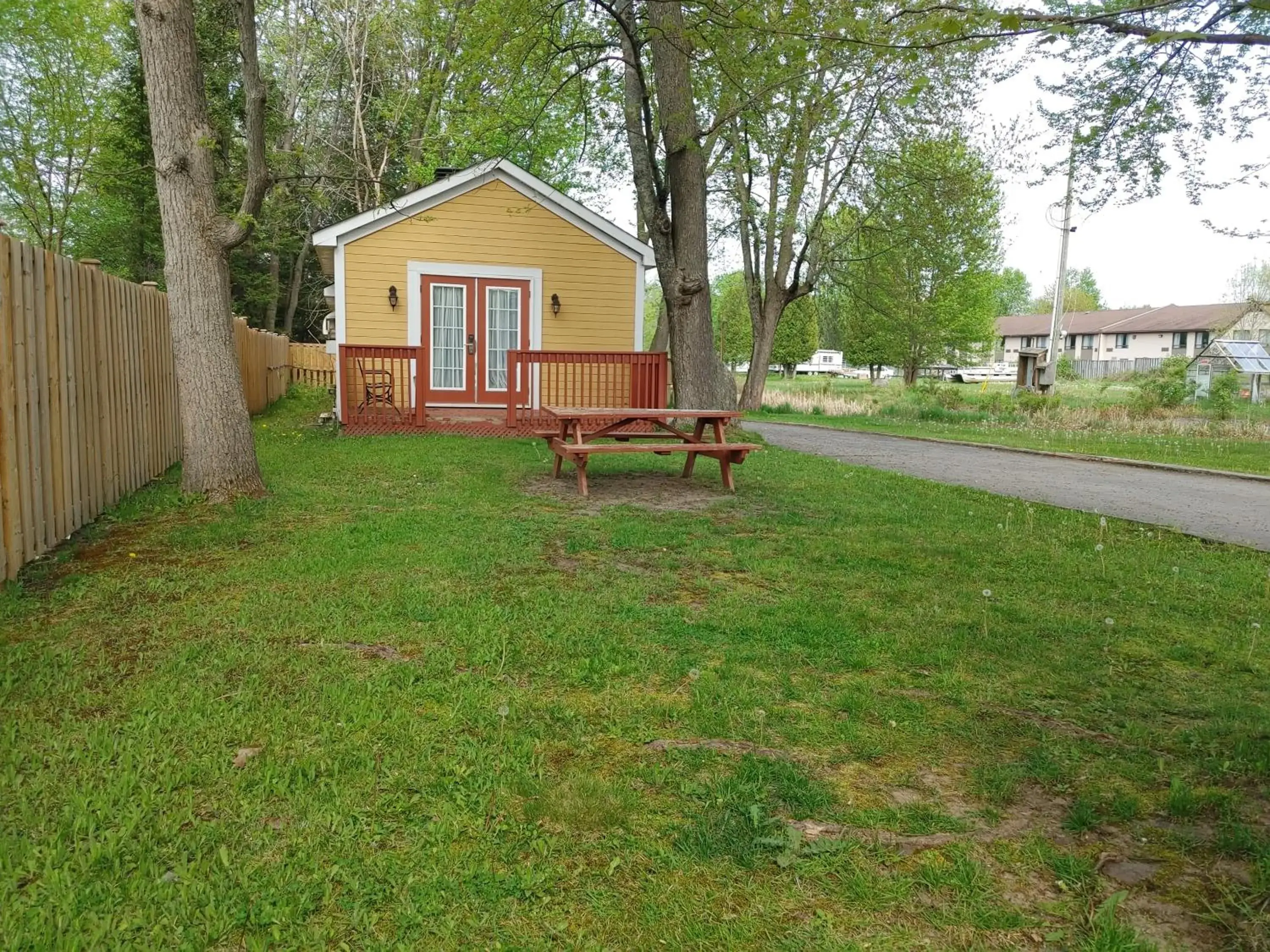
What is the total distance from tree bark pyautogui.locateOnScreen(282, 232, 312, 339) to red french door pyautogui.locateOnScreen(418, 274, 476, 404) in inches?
687

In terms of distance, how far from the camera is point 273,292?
28969 mm

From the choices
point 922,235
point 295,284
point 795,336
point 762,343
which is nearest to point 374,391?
point 762,343

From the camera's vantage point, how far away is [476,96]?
38.4 ft

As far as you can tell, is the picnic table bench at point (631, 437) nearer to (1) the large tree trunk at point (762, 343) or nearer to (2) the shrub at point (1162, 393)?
(1) the large tree trunk at point (762, 343)

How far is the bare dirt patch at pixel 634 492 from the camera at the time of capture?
7.37 m

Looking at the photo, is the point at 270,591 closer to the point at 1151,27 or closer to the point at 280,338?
the point at 1151,27

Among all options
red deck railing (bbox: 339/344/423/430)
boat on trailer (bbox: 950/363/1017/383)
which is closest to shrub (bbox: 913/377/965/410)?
red deck railing (bbox: 339/344/423/430)

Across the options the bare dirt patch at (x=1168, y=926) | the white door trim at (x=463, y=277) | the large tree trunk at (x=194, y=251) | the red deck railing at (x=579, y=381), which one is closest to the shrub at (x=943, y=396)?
the red deck railing at (x=579, y=381)

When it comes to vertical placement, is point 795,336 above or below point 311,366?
above

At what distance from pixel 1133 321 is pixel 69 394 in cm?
7649

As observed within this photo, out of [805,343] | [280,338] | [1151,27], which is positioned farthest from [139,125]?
[805,343]

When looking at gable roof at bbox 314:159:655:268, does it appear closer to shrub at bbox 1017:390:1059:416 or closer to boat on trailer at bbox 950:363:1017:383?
shrub at bbox 1017:390:1059:416

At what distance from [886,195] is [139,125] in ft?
64.4

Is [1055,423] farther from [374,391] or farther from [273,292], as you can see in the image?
[273,292]
